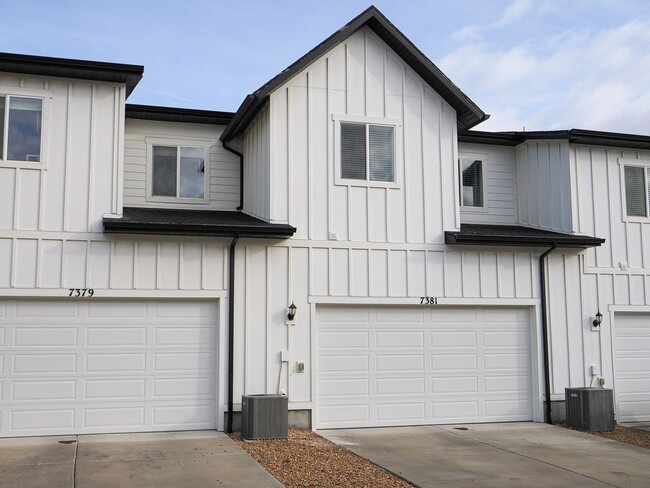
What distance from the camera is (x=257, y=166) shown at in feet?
44.4

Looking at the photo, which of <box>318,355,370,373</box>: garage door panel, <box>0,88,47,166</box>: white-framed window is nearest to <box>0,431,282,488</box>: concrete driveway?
<box>318,355,370,373</box>: garage door panel

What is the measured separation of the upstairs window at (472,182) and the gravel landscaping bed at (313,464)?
6.65m

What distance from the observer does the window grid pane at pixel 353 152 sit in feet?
42.8

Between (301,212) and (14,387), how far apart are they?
546 cm

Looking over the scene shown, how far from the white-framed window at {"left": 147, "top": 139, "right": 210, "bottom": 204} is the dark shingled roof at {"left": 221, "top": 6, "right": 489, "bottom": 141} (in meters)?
1.09

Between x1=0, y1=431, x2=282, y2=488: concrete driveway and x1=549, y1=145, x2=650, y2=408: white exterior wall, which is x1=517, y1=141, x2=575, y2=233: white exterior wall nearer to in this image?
x1=549, y1=145, x2=650, y2=408: white exterior wall

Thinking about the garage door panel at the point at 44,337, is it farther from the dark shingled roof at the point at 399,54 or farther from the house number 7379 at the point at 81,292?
A: the dark shingled roof at the point at 399,54

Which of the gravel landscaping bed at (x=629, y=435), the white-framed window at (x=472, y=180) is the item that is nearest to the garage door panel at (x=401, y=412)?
the gravel landscaping bed at (x=629, y=435)

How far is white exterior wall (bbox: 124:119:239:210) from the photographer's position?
1413cm

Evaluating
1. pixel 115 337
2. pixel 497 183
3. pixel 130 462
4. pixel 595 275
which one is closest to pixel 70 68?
pixel 115 337

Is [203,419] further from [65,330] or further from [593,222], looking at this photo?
[593,222]

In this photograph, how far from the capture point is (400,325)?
43.1 feet

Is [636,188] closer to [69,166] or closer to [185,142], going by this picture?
[185,142]

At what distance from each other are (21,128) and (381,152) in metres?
6.22
